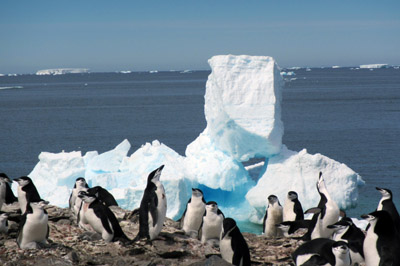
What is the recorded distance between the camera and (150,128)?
36844 mm

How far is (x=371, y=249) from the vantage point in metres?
6.32

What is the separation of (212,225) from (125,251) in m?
1.24

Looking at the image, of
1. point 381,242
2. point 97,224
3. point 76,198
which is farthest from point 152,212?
point 381,242

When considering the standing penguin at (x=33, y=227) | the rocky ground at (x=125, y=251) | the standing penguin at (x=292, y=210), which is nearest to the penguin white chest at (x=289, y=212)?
the standing penguin at (x=292, y=210)

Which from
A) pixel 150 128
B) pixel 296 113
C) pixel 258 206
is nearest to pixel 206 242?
pixel 258 206

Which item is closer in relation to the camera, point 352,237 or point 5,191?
point 352,237

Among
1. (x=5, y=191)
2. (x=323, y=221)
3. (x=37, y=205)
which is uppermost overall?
(x=37, y=205)

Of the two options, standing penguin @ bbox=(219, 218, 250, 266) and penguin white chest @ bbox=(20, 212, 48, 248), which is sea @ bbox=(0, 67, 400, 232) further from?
penguin white chest @ bbox=(20, 212, 48, 248)

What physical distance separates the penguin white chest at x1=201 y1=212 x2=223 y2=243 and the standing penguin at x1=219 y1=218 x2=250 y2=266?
0.79m

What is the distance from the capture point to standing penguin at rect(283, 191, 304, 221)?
9875mm

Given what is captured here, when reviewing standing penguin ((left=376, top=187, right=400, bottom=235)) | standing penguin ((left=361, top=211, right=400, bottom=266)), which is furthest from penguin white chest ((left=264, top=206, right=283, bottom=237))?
standing penguin ((left=361, top=211, right=400, bottom=266))

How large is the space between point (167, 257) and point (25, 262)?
166 cm

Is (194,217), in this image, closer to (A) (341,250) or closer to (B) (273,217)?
(B) (273,217)

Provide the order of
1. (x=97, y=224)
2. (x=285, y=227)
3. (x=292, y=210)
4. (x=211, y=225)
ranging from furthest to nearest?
(x=292, y=210) → (x=285, y=227) → (x=211, y=225) → (x=97, y=224)
